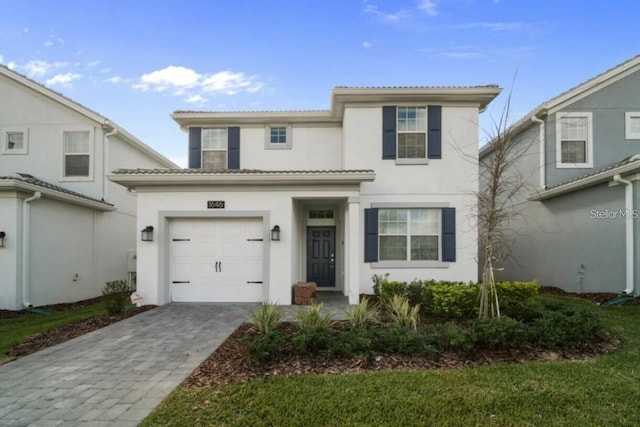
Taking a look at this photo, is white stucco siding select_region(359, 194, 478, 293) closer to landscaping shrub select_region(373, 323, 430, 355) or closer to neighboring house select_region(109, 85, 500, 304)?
neighboring house select_region(109, 85, 500, 304)

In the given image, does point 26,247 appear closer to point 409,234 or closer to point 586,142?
point 409,234

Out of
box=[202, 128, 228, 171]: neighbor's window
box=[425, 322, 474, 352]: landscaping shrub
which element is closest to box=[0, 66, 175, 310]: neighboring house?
box=[202, 128, 228, 171]: neighbor's window

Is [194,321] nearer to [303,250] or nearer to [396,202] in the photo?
[303,250]

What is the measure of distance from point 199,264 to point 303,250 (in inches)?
124

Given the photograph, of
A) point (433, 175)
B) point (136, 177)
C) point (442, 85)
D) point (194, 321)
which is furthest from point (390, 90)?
point (194, 321)

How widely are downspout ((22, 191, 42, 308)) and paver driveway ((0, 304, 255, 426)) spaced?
384cm

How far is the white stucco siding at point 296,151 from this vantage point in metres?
11.1

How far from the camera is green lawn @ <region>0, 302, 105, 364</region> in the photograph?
6.17 meters

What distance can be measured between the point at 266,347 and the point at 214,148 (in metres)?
8.26

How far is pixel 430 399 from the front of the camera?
3.67 meters

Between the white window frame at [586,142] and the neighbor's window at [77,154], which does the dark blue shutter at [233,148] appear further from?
the white window frame at [586,142]

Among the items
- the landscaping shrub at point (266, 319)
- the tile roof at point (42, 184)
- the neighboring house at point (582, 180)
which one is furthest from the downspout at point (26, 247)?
the neighboring house at point (582, 180)

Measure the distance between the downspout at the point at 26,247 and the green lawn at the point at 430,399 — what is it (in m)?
7.82

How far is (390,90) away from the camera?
378 inches
